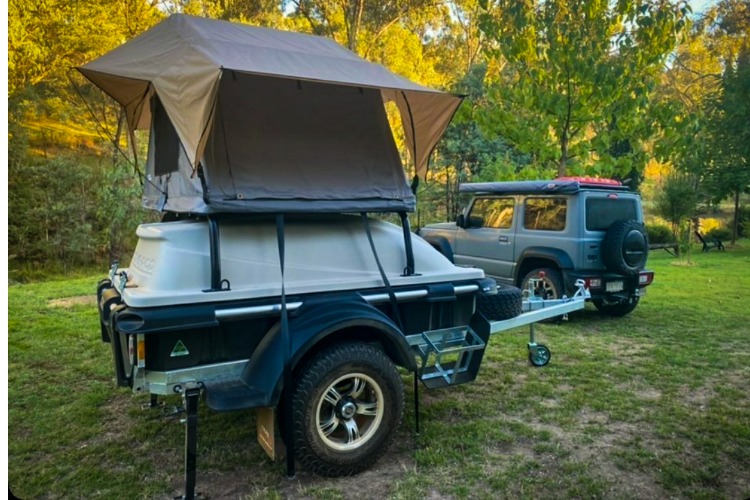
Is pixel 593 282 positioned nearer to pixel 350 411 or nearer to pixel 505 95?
pixel 505 95

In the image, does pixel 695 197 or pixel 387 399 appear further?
pixel 695 197

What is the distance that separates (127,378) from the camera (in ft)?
9.02

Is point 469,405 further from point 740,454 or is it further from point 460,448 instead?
point 740,454

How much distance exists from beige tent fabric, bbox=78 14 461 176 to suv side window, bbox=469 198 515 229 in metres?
3.31

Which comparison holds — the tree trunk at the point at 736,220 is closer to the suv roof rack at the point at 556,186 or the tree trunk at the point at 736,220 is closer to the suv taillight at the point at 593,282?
the suv roof rack at the point at 556,186

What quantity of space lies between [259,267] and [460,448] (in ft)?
5.15

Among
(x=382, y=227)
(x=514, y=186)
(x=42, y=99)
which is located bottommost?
(x=382, y=227)

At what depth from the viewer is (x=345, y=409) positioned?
112 inches

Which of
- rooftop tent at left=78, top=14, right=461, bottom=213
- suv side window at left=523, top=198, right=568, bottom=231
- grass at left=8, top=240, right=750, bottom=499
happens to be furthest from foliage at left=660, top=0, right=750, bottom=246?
rooftop tent at left=78, top=14, right=461, bottom=213

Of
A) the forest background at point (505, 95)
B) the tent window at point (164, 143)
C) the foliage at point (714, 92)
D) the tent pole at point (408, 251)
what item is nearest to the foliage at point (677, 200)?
the forest background at point (505, 95)

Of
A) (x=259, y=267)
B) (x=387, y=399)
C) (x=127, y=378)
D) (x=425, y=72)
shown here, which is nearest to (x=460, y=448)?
(x=387, y=399)

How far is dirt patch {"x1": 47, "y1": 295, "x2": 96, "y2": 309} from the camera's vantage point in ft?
24.0

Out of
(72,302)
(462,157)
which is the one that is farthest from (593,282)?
(462,157)

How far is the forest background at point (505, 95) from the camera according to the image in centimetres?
678
